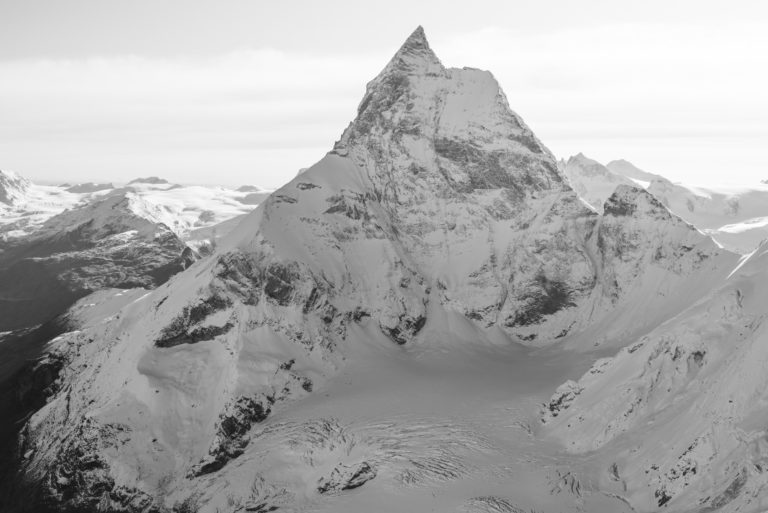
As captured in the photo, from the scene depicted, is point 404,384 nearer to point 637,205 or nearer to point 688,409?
point 688,409

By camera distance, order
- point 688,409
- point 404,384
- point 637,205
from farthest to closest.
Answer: point 637,205
point 404,384
point 688,409

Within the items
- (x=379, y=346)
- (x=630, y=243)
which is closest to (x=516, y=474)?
(x=379, y=346)

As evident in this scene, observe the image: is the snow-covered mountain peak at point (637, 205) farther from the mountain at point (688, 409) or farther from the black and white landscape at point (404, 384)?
the mountain at point (688, 409)

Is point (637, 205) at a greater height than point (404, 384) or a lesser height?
greater

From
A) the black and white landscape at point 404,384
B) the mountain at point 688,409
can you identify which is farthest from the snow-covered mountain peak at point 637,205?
the mountain at point 688,409

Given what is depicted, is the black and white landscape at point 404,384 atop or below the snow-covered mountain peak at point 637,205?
below

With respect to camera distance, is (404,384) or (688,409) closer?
(688,409)

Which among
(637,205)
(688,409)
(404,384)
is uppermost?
(637,205)

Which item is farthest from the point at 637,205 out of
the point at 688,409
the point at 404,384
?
the point at 688,409

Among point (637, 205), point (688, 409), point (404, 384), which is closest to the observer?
point (688, 409)
